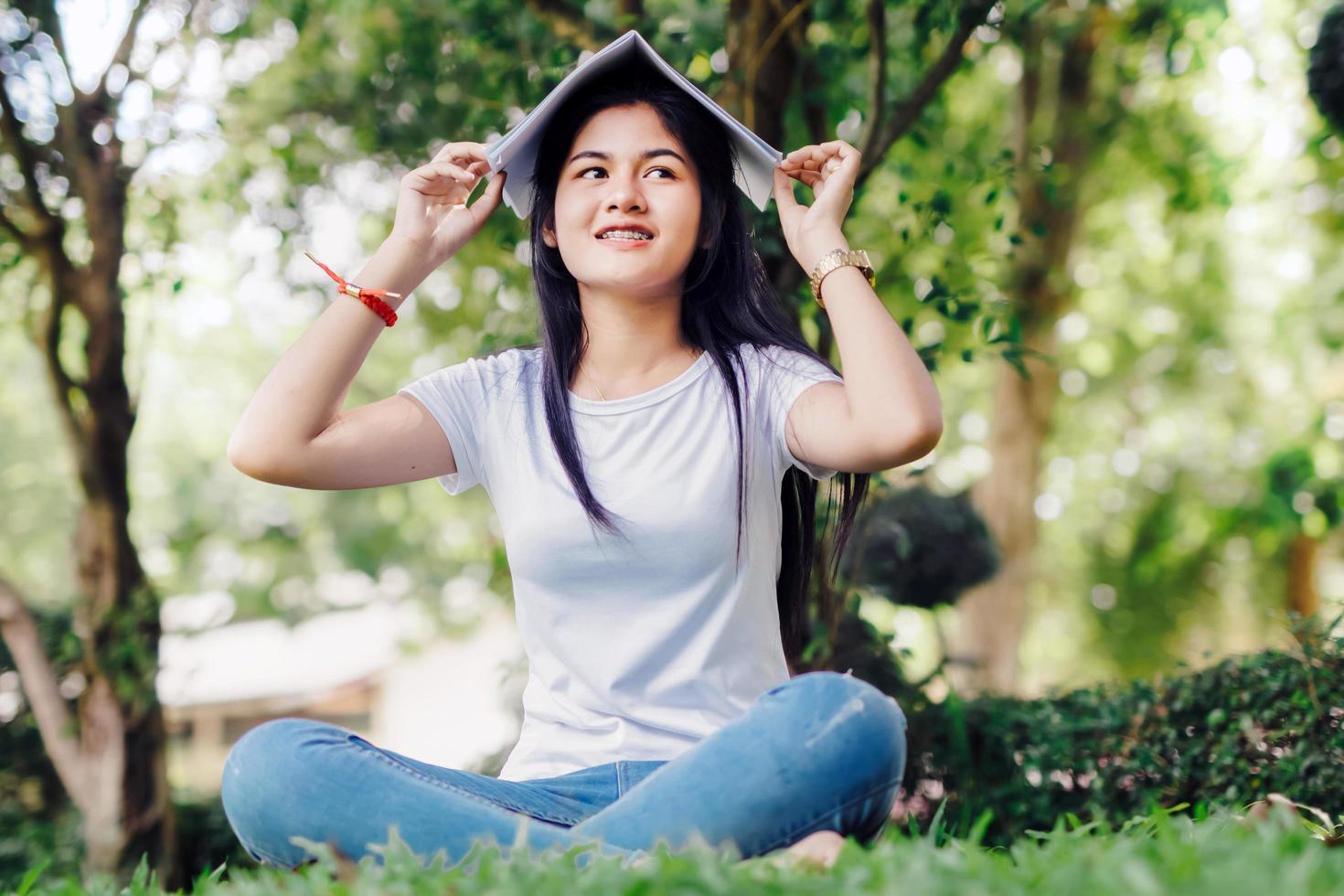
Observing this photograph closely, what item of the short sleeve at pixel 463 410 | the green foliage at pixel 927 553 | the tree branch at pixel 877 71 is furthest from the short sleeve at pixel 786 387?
the green foliage at pixel 927 553

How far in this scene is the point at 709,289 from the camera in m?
2.77

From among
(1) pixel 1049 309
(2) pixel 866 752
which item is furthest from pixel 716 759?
(1) pixel 1049 309

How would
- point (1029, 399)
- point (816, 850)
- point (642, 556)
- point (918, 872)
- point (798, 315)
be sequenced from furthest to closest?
point (1029, 399)
point (798, 315)
point (642, 556)
point (816, 850)
point (918, 872)

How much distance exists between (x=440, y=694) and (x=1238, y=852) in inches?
886

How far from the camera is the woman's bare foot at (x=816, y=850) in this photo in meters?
1.72

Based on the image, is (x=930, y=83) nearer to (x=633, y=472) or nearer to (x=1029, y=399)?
(x=633, y=472)

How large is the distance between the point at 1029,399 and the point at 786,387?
575cm

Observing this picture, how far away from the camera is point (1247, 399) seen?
10.6 metres

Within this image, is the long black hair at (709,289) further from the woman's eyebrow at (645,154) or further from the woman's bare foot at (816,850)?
the woman's bare foot at (816,850)

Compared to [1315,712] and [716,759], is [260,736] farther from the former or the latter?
[1315,712]

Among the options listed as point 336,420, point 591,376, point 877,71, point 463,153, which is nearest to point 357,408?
point 336,420

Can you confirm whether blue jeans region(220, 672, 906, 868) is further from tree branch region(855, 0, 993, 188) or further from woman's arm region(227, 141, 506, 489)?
tree branch region(855, 0, 993, 188)

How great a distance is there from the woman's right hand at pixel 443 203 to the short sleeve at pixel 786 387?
72 centimetres

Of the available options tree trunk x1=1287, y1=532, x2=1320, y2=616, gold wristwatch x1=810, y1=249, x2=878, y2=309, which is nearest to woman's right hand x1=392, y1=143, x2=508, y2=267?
gold wristwatch x1=810, y1=249, x2=878, y2=309
